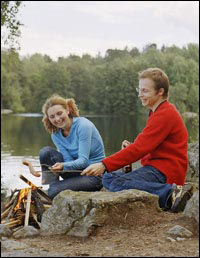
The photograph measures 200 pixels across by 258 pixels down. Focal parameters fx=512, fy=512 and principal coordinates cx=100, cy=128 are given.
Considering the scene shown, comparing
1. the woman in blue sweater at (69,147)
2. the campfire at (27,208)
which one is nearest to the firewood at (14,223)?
the campfire at (27,208)

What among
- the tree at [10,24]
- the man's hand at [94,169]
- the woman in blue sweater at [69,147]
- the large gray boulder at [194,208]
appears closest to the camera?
the large gray boulder at [194,208]

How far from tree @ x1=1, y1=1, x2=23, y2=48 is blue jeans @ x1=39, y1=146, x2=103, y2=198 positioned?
11112 millimetres

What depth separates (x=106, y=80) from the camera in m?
68.3

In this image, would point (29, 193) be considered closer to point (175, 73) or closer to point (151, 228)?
point (151, 228)

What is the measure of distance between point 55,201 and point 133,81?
5799 cm

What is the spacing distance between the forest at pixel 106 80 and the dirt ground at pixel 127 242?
4266 cm

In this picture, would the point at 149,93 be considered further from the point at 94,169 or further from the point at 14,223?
the point at 14,223

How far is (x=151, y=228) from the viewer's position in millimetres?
4199

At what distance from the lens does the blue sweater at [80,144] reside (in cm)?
580

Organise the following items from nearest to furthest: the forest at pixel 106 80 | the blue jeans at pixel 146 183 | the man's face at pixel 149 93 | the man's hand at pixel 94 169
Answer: the man's hand at pixel 94 169 < the blue jeans at pixel 146 183 < the man's face at pixel 149 93 < the forest at pixel 106 80

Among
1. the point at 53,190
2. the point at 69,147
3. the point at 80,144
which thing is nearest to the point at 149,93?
the point at 80,144

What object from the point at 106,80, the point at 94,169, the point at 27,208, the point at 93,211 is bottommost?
the point at 27,208

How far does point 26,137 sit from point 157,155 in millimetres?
44167

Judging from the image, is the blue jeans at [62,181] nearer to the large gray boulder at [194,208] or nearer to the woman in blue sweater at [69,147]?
the woman in blue sweater at [69,147]
